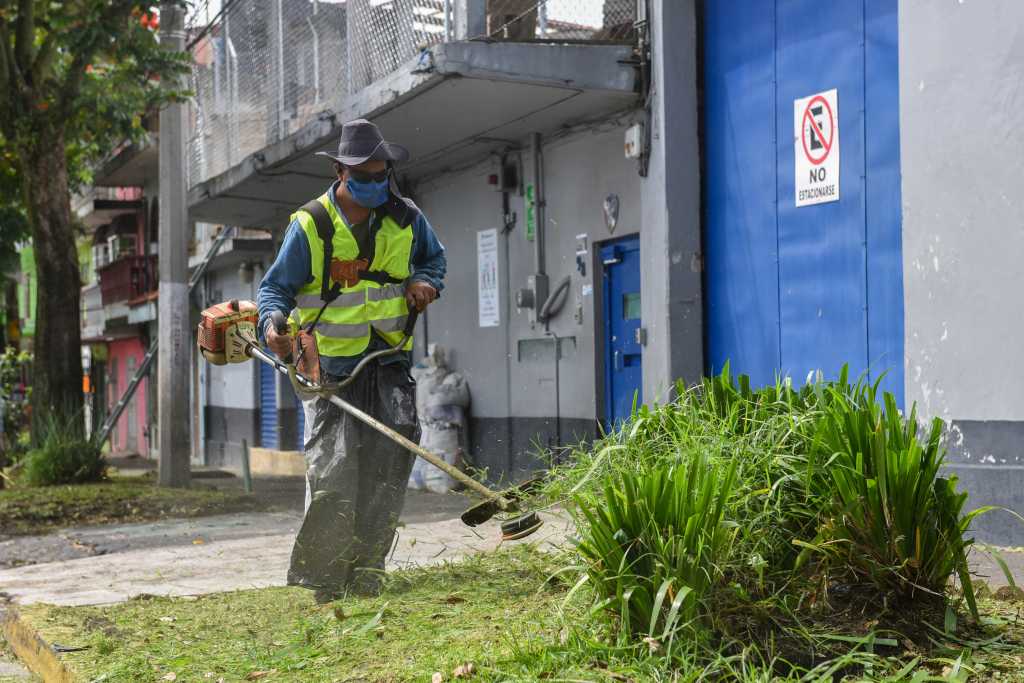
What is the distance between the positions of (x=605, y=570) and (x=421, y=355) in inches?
429

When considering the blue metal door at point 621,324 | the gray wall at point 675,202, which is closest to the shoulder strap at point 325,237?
the gray wall at point 675,202

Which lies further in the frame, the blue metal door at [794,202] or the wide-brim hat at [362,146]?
the blue metal door at [794,202]

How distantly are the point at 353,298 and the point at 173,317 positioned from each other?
26.6 ft

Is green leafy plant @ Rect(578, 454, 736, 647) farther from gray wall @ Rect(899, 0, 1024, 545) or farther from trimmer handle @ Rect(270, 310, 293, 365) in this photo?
gray wall @ Rect(899, 0, 1024, 545)

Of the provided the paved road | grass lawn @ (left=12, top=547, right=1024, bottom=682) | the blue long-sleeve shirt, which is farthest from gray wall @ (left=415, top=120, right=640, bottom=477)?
grass lawn @ (left=12, top=547, right=1024, bottom=682)

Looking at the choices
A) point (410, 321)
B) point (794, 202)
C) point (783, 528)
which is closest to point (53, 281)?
point (794, 202)

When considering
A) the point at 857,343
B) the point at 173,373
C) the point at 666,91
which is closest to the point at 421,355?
the point at 173,373

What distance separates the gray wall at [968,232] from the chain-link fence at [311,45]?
3509 millimetres

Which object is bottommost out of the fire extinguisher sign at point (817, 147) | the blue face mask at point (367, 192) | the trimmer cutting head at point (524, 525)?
the trimmer cutting head at point (524, 525)

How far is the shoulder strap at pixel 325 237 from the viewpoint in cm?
551

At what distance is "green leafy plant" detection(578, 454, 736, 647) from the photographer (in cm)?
325

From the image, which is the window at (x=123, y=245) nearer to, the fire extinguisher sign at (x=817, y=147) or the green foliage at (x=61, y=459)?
the green foliage at (x=61, y=459)

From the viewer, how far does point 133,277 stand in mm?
28203

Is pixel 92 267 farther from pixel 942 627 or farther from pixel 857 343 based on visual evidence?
pixel 942 627
